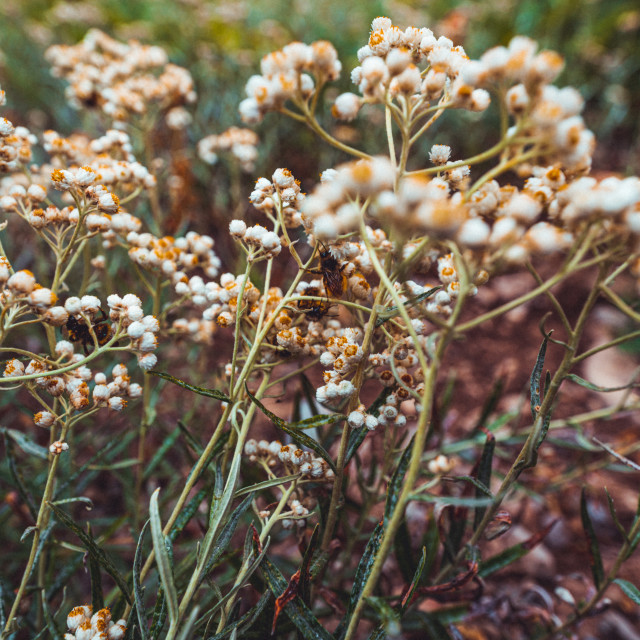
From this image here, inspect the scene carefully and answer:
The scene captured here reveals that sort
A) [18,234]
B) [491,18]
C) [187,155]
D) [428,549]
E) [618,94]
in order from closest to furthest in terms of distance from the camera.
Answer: [428,549]
[18,234]
[187,155]
[618,94]
[491,18]

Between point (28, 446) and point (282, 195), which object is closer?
point (282, 195)

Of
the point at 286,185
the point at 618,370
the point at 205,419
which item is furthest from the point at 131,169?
the point at 618,370

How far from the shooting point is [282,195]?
2.17 ft

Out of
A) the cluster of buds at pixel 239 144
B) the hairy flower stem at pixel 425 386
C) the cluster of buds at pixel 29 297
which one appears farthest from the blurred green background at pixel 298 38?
the hairy flower stem at pixel 425 386

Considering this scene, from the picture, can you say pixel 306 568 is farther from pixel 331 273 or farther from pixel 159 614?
pixel 331 273

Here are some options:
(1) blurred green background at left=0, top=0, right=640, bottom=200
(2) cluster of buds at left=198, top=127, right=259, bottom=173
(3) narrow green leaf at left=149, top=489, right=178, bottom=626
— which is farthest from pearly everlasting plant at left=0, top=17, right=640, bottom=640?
(1) blurred green background at left=0, top=0, right=640, bottom=200

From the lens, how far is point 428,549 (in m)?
0.95

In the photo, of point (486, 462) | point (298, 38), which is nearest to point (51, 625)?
point (486, 462)

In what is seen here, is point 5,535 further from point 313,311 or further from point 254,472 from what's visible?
point 313,311

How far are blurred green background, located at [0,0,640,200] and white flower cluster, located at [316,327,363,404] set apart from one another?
4.73ft

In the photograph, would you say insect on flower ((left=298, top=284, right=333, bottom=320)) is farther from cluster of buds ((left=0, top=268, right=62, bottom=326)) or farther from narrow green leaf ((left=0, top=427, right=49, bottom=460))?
narrow green leaf ((left=0, top=427, right=49, bottom=460))

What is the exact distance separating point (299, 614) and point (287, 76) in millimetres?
629

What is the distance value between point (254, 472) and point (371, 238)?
466 millimetres

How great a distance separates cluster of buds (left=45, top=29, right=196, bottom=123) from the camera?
1241 mm
